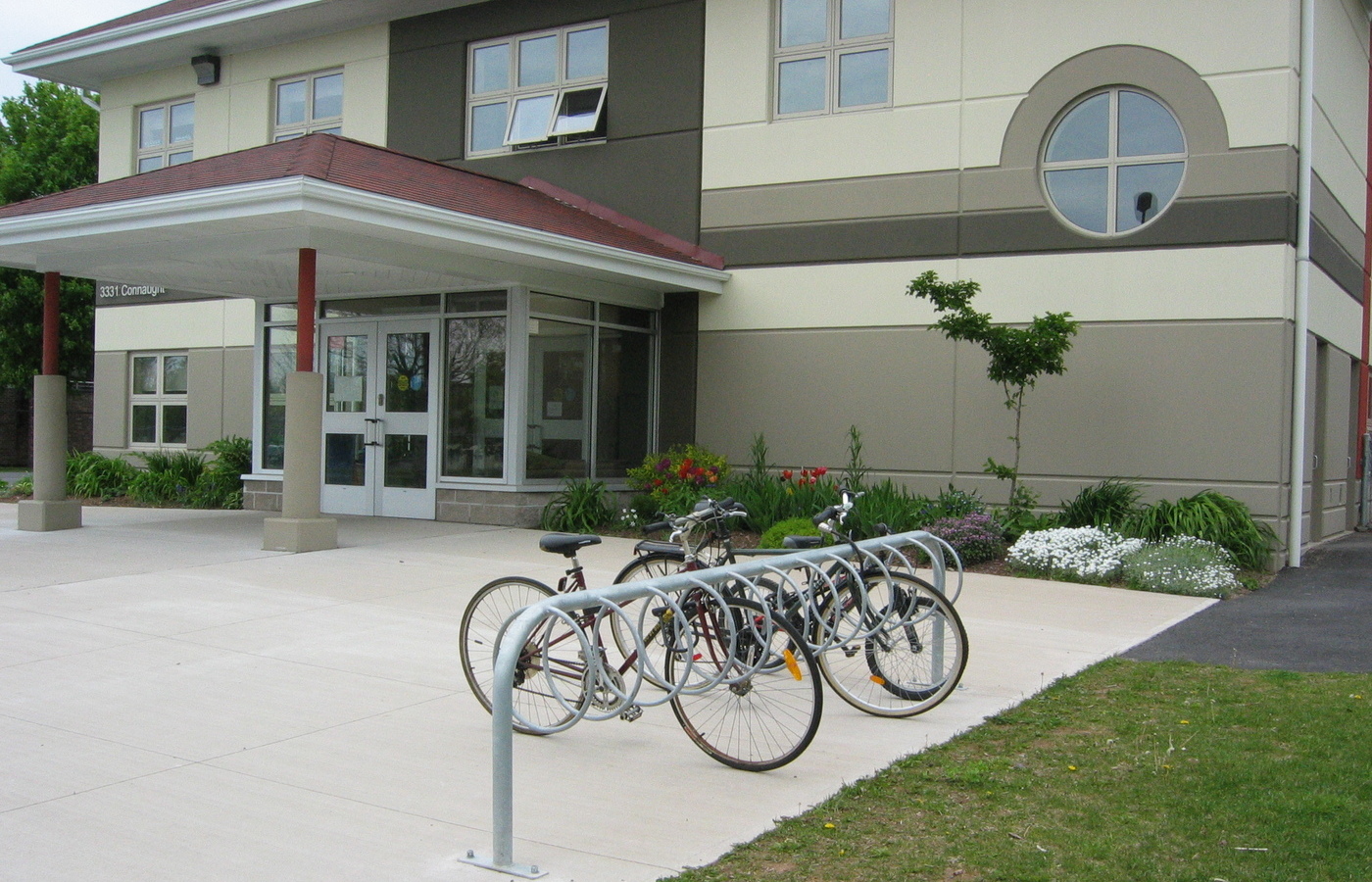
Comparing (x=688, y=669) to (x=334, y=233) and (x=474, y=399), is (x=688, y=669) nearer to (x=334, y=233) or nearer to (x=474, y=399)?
(x=334, y=233)

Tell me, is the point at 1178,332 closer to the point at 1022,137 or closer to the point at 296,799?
the point at 1022,137

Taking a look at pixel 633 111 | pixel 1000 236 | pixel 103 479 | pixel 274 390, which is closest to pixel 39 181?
pixel 103 479

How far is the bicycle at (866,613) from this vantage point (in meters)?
6.33

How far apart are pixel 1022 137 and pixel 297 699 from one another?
1065cm

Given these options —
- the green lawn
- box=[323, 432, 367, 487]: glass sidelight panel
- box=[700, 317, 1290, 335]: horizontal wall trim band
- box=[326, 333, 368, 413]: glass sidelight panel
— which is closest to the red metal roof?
box=[700, 317, 1290, 335]: horizontal wall trim band

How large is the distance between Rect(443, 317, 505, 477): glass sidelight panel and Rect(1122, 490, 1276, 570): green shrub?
7.28m

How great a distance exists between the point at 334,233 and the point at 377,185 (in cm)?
67

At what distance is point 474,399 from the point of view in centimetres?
1488

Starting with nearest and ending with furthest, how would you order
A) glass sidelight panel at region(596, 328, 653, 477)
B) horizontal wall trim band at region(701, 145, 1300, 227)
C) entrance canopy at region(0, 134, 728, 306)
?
entrance canopy at region(0, 134, 728, 306) < horizontal wall trim band at region(701, 145, 1300, 227) < glass sidelight panel at region(596, 328, 653, 477)

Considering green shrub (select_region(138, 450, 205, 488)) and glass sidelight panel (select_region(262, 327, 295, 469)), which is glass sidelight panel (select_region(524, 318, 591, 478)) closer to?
glass sidelight panel (select_region(262, 327, 295, 469))

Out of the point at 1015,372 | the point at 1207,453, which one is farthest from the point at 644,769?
the point at 1207,453

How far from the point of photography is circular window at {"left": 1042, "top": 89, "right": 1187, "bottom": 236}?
13.4 metres

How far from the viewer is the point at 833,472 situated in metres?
15.0

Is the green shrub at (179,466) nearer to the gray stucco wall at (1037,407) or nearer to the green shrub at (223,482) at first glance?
the green shrub at (223,482)
